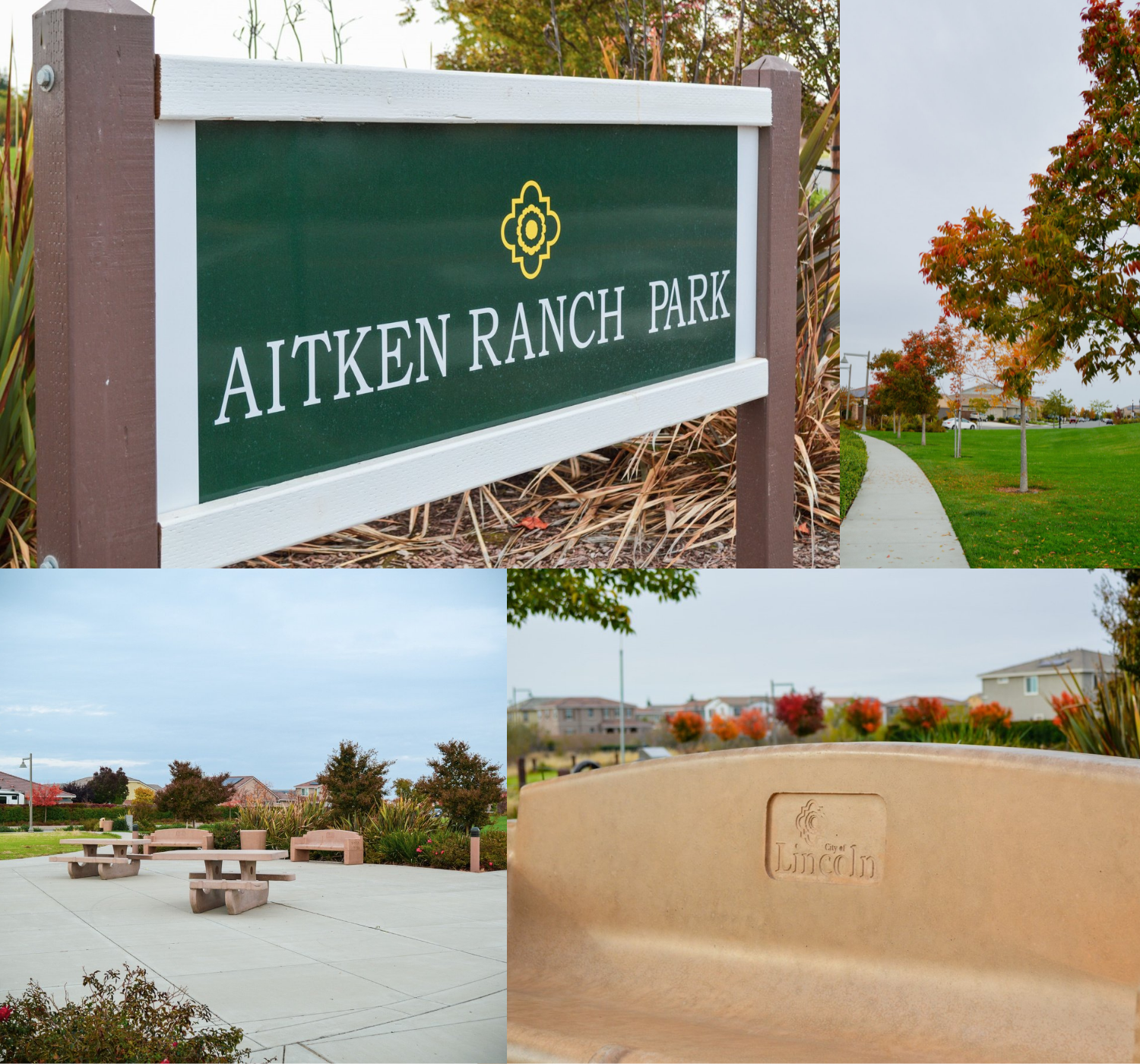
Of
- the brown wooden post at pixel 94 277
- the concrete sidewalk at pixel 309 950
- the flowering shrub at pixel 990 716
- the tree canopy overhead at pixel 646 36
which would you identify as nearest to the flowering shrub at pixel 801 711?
the flowering shrub at pixel 990 716

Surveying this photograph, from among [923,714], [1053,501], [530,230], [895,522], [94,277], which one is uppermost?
[530,230]

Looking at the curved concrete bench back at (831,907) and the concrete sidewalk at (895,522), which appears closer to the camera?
the curved concrete bench back at (831,907)

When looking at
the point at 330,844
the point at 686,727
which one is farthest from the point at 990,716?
the point at 330,844

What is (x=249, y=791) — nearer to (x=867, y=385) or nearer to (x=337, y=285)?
(x=337, y=285)

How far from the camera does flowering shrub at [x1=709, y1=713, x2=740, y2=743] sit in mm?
10641

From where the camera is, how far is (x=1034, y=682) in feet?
33.3

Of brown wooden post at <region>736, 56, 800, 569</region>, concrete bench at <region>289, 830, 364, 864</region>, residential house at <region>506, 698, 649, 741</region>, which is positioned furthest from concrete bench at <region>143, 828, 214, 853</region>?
residential house at <region>506, 698, 649, 741</region>

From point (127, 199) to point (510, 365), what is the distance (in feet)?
2.92

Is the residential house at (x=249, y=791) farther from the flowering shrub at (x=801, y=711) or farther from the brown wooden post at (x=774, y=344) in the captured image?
the flowering shrub at (x=801, y=711)

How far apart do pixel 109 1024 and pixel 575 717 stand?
966cm

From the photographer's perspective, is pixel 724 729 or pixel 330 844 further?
pixel 724 729

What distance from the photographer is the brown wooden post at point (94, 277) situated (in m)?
1.48

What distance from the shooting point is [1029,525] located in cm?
555

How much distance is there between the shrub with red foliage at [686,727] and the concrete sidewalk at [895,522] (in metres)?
5.75
